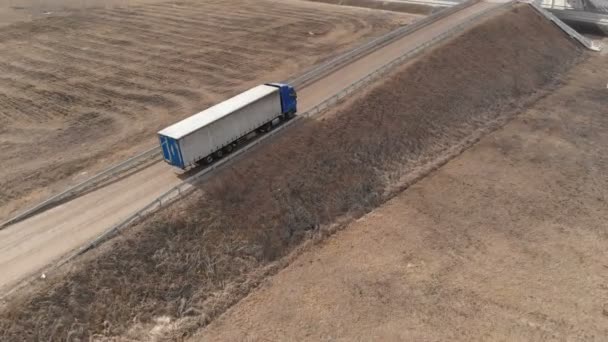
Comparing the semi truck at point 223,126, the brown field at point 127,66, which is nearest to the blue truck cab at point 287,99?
the semi truck at point 223,126

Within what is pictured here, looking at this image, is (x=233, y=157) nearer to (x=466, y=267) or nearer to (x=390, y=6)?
(x=466, y=267)

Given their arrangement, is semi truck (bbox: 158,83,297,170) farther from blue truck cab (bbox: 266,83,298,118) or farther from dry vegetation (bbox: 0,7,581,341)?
dry vegetation (bbox: 0,7,581,341)

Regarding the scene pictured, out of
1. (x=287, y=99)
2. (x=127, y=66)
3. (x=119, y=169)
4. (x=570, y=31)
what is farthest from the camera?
(x=570, y=31)

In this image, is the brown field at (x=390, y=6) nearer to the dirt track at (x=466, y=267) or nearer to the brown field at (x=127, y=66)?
the brown field at (x=127, y=66)

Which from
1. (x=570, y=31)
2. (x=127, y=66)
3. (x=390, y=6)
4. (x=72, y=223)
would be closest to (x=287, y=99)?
(x=72, y=223)

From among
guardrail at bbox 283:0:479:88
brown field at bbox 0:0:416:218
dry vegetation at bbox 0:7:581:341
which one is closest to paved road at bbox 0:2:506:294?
dry vegetation at bbox 0:7:581:341

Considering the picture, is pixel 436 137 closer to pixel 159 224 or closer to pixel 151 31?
pixel 159 224

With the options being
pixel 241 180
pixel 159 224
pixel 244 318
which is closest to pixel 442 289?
pixel 244 318
